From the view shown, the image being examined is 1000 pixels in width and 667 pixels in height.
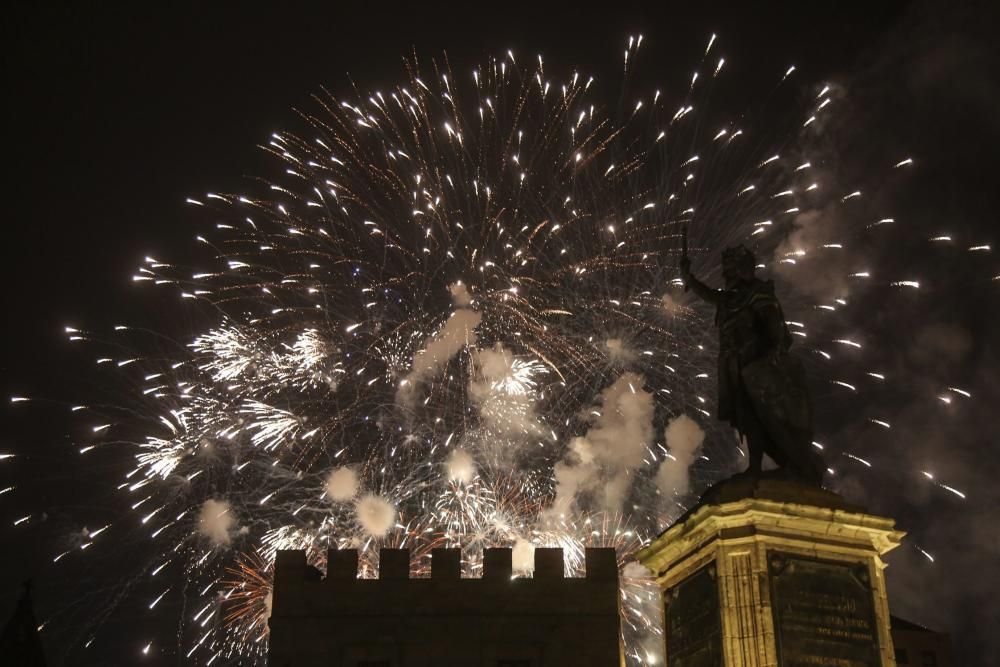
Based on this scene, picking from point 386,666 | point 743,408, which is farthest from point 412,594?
point 743,408

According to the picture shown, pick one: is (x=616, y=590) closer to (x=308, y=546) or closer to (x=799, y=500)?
(x=308, y=546)

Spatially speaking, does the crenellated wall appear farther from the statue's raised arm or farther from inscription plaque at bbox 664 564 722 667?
the statue's raised arm

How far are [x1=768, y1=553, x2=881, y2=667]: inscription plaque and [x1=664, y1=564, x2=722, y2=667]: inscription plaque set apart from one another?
664 mm

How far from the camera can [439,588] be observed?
2314cm

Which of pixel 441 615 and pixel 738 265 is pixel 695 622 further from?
pixel 441 615

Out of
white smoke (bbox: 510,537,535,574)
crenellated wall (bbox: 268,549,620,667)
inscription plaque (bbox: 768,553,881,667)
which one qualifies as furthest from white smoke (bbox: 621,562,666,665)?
inscription plaque (bbox: 768,553,881,667)

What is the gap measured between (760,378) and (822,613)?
2673mm

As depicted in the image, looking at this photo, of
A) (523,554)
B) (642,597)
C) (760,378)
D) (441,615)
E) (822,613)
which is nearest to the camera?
(822,613)

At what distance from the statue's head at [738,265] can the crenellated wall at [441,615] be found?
12.0 meters

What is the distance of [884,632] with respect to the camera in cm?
1112

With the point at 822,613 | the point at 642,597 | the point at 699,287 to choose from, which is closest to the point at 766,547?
the point at 822,613

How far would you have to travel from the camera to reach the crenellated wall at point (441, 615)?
22.5m

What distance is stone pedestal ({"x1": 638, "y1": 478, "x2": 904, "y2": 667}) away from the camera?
424 inches

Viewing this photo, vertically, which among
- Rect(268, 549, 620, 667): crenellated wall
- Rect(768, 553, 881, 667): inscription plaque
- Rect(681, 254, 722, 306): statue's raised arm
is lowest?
Rect(768, 553, 881, 667): inscription plaque
